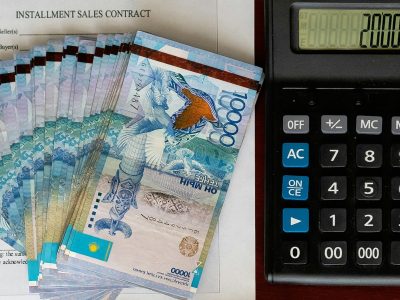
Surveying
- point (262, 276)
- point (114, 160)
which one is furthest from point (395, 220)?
point (114, 160)

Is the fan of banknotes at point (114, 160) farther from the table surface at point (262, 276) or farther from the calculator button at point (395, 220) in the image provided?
the calculator button at point (395, 220)

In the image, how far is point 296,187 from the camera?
21.5 inches

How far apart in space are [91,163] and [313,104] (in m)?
0.21

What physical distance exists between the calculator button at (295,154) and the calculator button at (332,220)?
0.14ft

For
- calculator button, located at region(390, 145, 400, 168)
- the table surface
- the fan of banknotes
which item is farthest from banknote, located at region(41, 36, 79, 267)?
calculator button, located at region(390, 145, 400, 168)

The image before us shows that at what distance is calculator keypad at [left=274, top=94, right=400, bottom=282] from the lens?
54 centimetres

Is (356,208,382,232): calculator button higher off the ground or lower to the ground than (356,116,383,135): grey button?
lower

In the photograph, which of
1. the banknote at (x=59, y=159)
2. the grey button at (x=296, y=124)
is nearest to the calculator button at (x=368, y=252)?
the grey button at (x=296, y=124)

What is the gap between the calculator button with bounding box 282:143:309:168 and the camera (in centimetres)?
54

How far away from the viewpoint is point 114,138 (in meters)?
0.58

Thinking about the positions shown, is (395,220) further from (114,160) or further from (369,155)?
(114,160)

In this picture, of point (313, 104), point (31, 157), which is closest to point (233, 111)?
point (313, 104)

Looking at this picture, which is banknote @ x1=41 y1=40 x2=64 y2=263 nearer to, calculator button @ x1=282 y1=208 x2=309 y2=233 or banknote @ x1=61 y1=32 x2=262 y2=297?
banknote @ x1=61 y1=32 x2=262 y2=297

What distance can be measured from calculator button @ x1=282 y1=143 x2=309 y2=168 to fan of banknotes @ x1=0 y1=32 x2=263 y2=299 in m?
0.05
